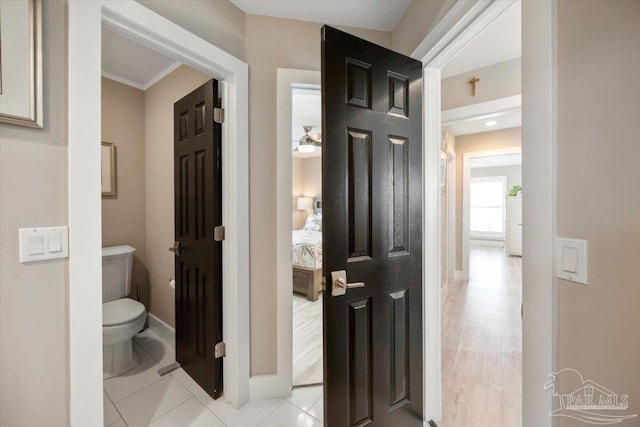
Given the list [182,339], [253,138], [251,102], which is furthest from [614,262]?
[182,339]

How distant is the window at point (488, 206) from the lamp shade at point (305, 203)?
20.1 feet

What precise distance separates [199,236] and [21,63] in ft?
3.88

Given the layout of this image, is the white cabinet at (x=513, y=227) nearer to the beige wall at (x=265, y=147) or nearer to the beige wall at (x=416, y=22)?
the beige wall at (x=416, y=22)

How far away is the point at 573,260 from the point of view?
2.29 feet

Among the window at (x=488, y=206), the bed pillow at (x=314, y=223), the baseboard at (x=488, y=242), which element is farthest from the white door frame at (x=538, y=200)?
the baseboard at (x=488, y=242)

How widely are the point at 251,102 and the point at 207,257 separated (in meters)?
1.10

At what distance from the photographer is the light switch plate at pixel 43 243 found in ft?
2.87

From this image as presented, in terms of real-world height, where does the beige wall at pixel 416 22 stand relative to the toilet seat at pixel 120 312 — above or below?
above

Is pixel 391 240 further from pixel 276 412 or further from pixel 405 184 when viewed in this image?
pixel 276 412

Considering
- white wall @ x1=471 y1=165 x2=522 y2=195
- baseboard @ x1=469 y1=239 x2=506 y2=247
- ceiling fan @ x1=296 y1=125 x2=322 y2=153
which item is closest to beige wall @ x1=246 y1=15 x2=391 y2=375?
ceiling fan @ x1=296 y1=125 x2=322 y2=153

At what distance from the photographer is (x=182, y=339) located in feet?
6.68

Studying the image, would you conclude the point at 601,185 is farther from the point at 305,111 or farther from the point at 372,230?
the point at 305,111

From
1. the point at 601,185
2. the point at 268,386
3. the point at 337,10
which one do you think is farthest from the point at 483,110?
the point at 268,386

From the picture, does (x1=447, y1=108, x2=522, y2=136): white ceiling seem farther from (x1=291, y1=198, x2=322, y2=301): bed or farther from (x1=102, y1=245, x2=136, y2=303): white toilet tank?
(x1=102, y1=245, x2=136, y2=303): white toilet tank
